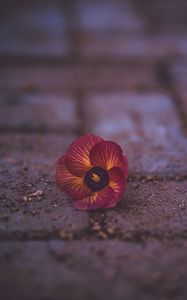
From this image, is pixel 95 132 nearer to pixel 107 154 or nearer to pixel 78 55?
pixel 107 154

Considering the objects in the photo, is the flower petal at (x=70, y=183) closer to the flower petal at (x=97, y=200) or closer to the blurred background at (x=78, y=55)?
the flower petal at (x=97, y=200)

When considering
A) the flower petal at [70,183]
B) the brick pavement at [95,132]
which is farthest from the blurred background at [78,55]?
the flower petal at [70,183]

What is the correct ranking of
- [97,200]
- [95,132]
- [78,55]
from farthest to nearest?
[78,55] < [95,132] < [97,200]

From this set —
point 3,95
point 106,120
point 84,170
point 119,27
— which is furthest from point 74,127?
point 119,27

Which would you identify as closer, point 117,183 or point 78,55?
point 117,183

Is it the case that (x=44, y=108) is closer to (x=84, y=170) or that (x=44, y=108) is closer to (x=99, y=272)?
(x=84, y=170)

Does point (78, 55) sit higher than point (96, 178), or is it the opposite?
point (78, 55)

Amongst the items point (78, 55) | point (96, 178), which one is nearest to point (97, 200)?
point (96, 178)
